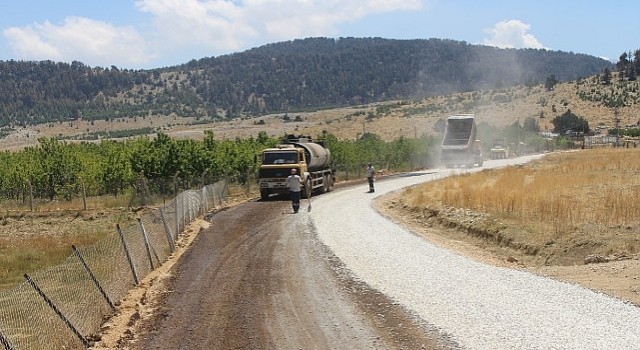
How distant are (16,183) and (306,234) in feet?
118

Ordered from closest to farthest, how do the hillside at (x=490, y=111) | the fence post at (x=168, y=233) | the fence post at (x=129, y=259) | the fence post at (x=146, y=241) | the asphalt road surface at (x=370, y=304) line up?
the asphalt road surface at (x=370, y=304)
the fence post at (x=129, y=259)
the fence post at (x=146, y=241)
the fence post at (x=168, y=233)
the hillside at (x=490, y=111)

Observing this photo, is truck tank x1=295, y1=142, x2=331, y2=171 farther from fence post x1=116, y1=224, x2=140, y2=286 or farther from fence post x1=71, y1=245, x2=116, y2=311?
fence post x1=71, y1=245, x2=116, y2=311

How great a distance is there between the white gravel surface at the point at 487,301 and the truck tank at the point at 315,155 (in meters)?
18.4

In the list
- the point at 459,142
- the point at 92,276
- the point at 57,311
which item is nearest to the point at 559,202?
the point at 92,276

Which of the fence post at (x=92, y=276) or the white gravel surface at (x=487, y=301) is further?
the fence post at (x=92, y=276)

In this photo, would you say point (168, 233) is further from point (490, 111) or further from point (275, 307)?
point (490, 111)

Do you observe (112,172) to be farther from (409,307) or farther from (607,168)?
(409,307)

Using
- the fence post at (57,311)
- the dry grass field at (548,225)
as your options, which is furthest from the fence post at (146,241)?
the dry grass field at (548,225)

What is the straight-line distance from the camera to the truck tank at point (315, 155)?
3997cm

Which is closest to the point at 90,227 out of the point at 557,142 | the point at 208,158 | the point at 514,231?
the point at 208,158

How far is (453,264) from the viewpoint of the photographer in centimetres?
1734

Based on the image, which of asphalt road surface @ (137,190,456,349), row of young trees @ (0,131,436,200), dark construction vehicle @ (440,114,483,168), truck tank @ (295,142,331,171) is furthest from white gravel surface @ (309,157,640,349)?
dark construction vehicle @ (440,114,483,168)

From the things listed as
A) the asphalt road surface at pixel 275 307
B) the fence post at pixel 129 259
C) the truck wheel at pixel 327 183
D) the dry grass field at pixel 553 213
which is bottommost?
the truck wheel at pixel 327 183

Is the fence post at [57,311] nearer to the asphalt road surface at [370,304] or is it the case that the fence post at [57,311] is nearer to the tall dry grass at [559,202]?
the asphalt road surface at [370,304]
